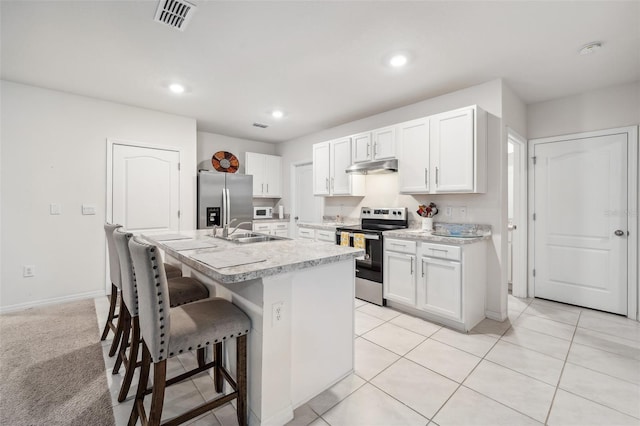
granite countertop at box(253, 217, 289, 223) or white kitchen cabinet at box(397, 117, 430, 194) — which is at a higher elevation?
white kitchen cabinet at box(397, 117, 430, 194)

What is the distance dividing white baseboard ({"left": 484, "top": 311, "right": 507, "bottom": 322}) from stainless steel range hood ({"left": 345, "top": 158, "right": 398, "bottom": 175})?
Answer: 1.90 metres

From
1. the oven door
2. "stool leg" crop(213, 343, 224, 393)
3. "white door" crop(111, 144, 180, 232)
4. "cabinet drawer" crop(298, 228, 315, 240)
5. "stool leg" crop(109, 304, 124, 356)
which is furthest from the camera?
"cabinet drawer" crop(298, 228, 315, 240)

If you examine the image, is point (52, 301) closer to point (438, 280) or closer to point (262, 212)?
point (262, 212)

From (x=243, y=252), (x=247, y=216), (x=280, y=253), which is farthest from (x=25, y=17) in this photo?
(x=247, y=216)

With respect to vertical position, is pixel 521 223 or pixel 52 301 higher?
pixel 521 223

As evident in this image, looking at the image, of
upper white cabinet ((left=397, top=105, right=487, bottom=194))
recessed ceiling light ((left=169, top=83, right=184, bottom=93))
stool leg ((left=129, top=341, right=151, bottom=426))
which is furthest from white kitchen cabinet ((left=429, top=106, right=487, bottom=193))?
stool leg ((left=129, top=341, right=151, bottom=426))

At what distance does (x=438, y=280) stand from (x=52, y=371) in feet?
10.7

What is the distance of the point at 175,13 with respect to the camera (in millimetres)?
2018

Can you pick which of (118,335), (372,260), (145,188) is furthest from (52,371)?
(372,260)

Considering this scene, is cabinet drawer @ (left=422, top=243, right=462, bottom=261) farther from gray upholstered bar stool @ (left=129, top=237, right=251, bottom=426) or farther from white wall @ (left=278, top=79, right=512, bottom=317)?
gray upholstered bar stool @ (left=129, top=237, right=251, bottom=426)

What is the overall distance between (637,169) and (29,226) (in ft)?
22.0

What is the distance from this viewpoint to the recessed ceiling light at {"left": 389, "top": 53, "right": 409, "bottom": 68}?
2.57 meters

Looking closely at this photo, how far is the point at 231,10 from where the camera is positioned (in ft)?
6.54

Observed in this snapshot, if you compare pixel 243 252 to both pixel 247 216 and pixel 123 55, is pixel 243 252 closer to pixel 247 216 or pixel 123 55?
pixel 123 55
